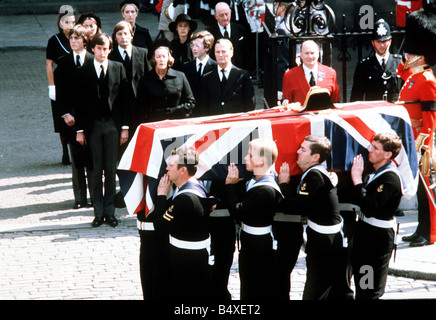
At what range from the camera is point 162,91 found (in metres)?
8.88

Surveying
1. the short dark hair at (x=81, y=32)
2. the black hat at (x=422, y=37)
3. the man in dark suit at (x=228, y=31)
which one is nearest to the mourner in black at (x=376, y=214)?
the black hat at (x=422, y=37)

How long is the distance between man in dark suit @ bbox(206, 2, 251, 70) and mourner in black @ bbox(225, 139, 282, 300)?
530 centimetres

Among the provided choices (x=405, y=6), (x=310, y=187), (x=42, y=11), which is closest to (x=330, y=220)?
(x=310, y=187)

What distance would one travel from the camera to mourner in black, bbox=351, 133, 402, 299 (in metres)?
6.53

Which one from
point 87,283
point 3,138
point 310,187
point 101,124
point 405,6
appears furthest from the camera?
point 405,6

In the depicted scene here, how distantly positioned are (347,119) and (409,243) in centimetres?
231

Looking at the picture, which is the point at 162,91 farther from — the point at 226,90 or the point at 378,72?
the point at 378,72

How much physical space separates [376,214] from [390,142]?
591mm

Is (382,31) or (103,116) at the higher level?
(382,31)

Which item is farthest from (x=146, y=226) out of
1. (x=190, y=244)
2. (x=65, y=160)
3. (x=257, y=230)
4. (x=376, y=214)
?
(x=65, y=160)

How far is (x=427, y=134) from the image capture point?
8.04 metres

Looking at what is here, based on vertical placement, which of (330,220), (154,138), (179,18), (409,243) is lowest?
(409,243)

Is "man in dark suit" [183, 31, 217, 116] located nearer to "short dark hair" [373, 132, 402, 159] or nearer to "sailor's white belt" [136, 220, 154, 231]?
"sailor's white belt" [136, 220, 154, 231]

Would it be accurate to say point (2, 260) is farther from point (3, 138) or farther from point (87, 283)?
point (3, 138)
